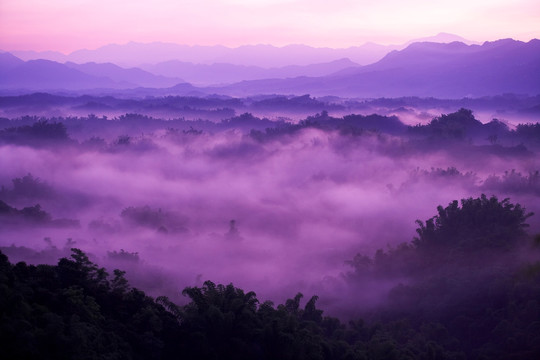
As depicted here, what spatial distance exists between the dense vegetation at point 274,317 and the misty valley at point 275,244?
0.18ft

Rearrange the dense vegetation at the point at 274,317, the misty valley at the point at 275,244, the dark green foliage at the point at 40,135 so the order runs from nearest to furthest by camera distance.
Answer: the dense vegetation at the point at 274,317 < the misty valley at the point at 275,244 < the dark green foliage at the point at 40,135

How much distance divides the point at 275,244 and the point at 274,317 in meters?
35.4

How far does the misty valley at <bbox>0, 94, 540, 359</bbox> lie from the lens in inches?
526

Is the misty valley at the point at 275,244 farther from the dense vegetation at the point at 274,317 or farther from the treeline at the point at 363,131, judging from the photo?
the treeline at the point at 363,131

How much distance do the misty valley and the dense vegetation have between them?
2.2 inches

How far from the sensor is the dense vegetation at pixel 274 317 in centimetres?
1072

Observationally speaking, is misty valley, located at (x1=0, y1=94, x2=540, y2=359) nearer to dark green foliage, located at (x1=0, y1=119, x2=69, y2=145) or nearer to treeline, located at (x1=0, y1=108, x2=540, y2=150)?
dark green foliage, located at (x1=0, y1=119, x2=69, y2=145)

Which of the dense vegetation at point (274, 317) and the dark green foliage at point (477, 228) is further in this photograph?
the dark green foliage at point (477, 228)

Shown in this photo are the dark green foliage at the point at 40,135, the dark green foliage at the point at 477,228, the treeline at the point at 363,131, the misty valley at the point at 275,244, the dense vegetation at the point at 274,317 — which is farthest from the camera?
the dark green foliage at the point at 40,135

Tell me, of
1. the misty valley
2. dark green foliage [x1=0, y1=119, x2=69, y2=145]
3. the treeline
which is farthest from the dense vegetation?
dark green foliage [x1=0, y1=119, x2=69, y2=145]

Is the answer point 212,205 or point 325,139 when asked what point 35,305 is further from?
point 325,139

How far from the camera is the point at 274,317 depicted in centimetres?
1466

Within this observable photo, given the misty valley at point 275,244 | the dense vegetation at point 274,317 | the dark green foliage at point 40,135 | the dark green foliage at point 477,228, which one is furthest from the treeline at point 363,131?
the dense vegetation at point 274,317

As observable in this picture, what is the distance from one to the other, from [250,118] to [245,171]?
5340 cm
